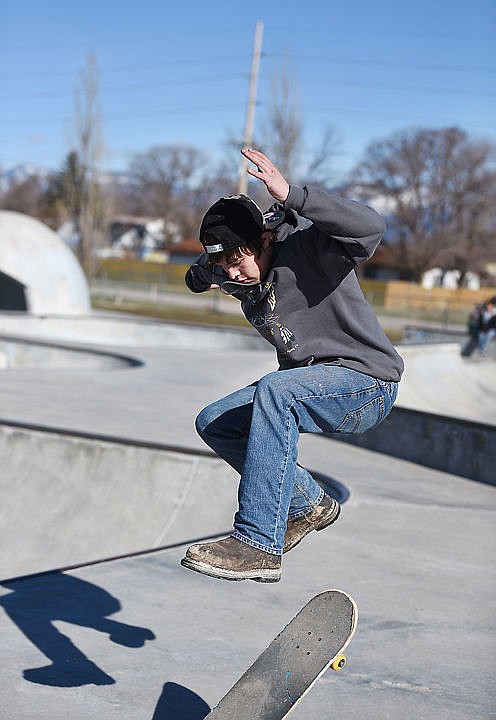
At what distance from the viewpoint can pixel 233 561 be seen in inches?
126

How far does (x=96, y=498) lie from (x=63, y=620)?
3378 mm

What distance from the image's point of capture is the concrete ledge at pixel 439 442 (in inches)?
342

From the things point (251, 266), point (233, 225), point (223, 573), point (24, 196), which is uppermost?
point (24, 196)

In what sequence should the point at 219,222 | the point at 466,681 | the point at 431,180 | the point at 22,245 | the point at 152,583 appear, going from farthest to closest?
1. the point at 431,180
2. the point at 22,245
3. the point at 152,583
4. the point at 466,681
5. the point at 219,222

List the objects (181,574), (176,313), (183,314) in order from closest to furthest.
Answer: (181,574)
(183,314)
(176,313)

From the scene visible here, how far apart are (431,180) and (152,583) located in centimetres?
6221

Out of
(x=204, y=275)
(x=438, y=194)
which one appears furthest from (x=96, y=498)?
(x=438, y=194)

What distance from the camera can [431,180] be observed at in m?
63.9

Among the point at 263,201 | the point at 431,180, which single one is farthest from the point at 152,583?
the point at 431,180

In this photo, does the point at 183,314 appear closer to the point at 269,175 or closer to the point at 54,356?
the point at 54,356

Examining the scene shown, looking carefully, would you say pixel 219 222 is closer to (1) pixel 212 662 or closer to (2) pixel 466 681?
(1) pixel 212 662

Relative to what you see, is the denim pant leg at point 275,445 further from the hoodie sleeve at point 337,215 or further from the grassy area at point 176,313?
the grassy area at point 176,313

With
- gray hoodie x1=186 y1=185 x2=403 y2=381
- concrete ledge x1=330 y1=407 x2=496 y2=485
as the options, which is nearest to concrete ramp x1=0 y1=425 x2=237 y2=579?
concrete ledge x1=330 y1=407 x2=496 y2=485

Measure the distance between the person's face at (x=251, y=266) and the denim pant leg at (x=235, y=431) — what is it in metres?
0.47
